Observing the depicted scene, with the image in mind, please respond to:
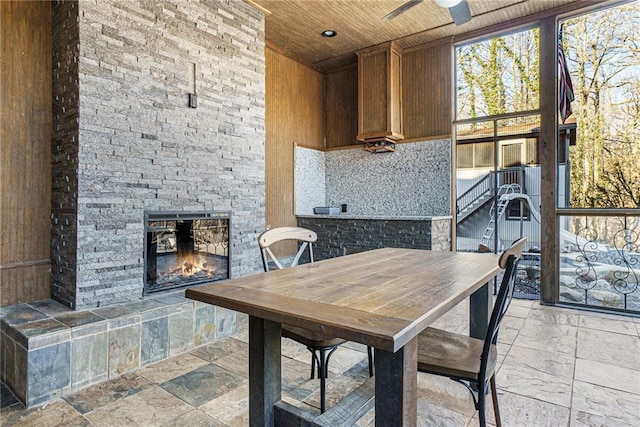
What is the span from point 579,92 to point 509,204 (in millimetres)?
1536

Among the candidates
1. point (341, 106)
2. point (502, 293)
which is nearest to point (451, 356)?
point (502, 293)

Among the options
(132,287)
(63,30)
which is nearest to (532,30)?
(63,30)

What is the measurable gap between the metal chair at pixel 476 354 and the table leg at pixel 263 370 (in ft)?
2.11

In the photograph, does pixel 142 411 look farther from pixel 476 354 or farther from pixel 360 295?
pixel 476 354

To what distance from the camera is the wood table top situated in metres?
1.02

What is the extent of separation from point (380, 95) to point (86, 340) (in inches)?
184

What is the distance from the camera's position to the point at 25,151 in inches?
113

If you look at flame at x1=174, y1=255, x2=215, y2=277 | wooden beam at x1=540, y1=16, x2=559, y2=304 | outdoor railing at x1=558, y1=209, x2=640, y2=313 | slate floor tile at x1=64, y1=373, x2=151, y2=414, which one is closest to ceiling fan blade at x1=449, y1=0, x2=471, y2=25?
wooden beam at x1=540, y1=16, x2=559, y2=304

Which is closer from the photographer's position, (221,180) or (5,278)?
(5,278)

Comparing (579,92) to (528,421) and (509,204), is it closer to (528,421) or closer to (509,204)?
(509,204)

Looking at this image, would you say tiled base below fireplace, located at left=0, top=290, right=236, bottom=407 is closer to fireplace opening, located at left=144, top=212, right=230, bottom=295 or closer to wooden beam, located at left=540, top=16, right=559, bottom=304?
fireplace opening, located at left=144, top=212, right=230, bottom=295

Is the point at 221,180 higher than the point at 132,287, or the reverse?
the point at 221,180

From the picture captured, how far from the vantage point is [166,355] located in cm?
280

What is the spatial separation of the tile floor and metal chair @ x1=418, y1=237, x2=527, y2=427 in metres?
0.48
